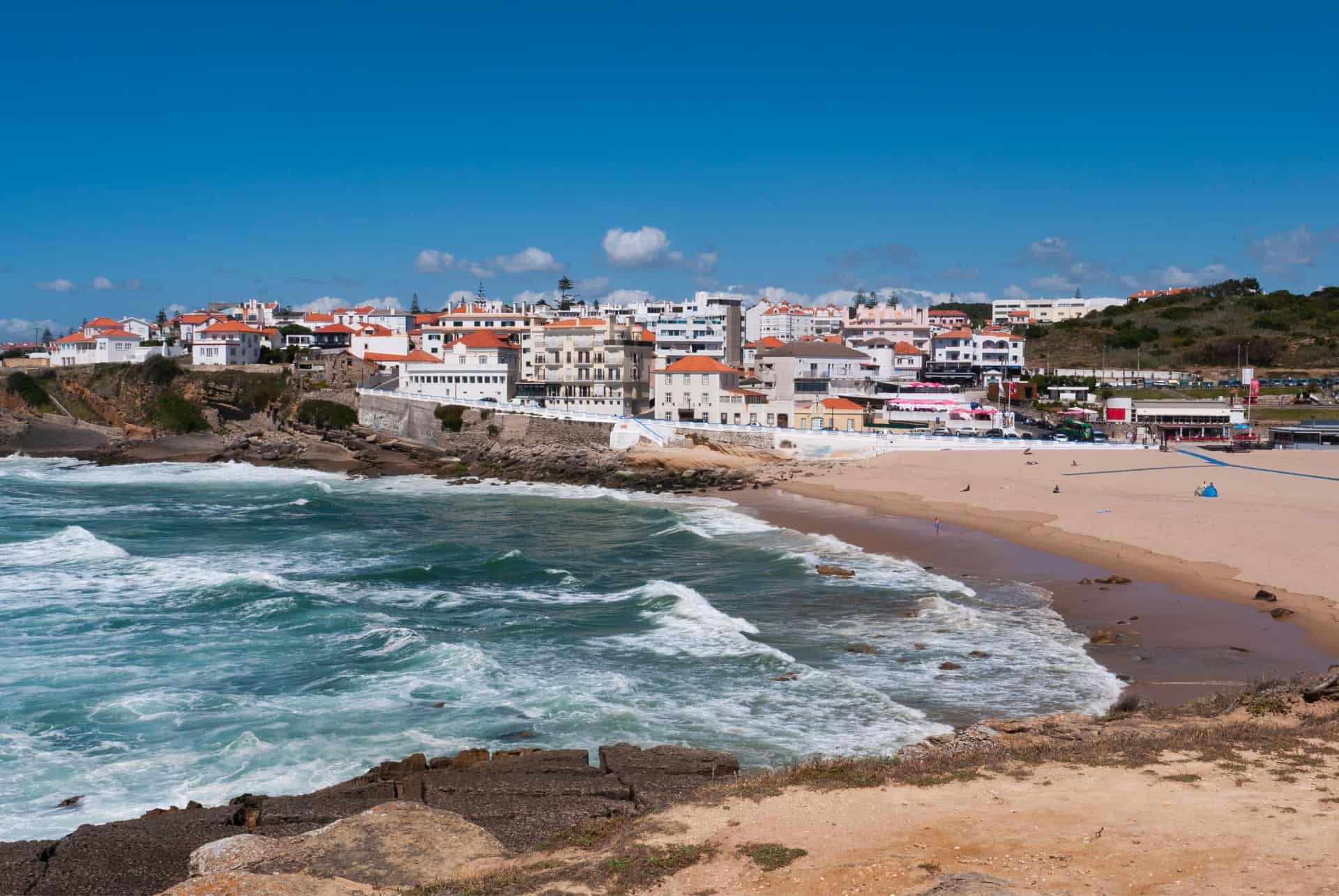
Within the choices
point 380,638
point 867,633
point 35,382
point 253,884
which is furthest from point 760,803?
point 35,382

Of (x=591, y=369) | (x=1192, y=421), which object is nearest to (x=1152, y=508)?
(x=1192, y=421)

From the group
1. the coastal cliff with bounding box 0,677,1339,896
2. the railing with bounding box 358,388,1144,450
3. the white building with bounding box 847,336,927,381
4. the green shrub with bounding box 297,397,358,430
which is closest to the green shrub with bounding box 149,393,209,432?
the green shrub with bounding box 297,397,358,430

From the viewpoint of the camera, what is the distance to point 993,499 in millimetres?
41500

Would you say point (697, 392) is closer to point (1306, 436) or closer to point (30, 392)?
point (1306, 436)

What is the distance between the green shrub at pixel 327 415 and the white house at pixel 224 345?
46.5 ft

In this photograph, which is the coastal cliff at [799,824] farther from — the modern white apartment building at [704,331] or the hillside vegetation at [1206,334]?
the hillside vegetation at [1206,334]

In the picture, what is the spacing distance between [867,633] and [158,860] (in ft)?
51.5

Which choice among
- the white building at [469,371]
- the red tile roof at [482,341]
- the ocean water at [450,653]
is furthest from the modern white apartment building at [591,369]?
the ocean water at [450,653]

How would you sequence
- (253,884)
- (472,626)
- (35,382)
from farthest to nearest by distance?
(35,382), (472,626), (253,884)

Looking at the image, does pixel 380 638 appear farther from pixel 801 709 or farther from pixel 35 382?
pixel 35 382

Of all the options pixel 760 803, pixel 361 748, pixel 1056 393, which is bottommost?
pixel 361 748

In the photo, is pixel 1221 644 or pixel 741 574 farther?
pixel 741 574

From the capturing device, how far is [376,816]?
1190 centimetres

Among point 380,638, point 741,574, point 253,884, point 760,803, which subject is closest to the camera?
point 253,884
